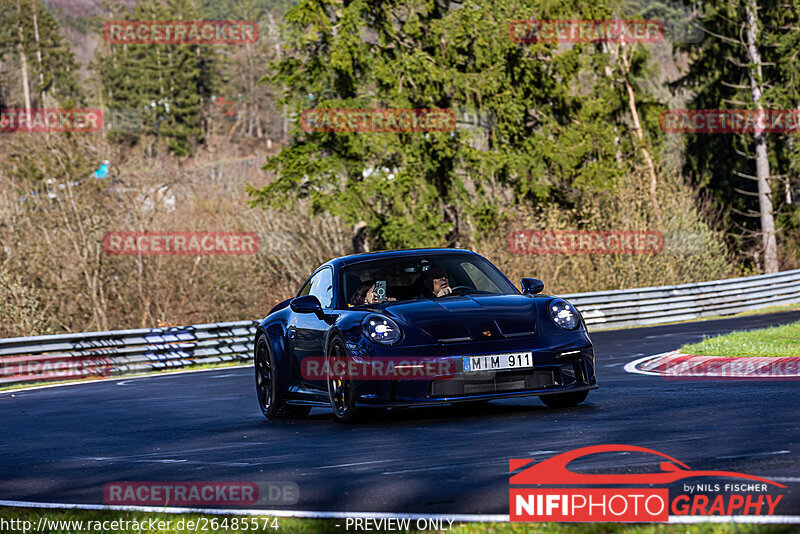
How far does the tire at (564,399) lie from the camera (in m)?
10.6

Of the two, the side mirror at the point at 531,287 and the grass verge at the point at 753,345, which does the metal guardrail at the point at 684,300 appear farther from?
the side mirror at the point at 531,287

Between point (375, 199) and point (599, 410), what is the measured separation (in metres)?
36.1

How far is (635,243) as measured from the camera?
3781 cm

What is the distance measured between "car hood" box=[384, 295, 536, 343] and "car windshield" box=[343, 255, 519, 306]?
609 millimetres

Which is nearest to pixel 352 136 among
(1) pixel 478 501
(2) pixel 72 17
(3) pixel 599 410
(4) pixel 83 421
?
(4) pixel 83 421

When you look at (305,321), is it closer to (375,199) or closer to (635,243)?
(635,243)
